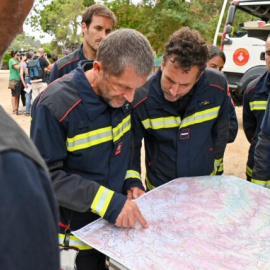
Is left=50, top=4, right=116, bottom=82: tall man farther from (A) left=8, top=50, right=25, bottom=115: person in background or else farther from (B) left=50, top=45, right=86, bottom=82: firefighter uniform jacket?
(A) left=8, top=50, right=25, bottom=115: person in background

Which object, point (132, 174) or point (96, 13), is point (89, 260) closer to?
point (132, 174)

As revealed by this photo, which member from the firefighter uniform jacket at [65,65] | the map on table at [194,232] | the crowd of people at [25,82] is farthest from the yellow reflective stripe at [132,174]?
the crowd of people at [25,82]

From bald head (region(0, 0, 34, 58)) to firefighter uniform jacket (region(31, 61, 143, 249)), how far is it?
819 mm

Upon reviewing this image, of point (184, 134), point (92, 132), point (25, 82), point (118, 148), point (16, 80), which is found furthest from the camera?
point (16, 80)

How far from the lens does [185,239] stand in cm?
140

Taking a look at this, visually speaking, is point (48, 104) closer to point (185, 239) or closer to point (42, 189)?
point (185, 239)

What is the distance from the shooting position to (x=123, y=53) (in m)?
1.45

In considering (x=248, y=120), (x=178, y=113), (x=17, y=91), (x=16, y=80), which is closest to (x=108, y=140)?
(x=178, y=113)

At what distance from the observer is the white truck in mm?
6180

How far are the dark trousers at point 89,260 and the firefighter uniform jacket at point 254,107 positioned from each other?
1.58 m


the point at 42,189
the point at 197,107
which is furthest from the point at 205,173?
the point at 42,189

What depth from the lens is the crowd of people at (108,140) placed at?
476 mm

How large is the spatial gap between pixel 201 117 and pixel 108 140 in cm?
72

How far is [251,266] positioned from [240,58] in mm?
5926
